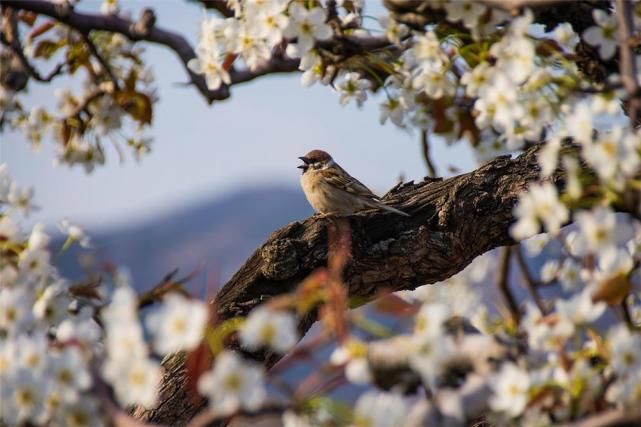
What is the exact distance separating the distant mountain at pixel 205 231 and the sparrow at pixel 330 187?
4424cm

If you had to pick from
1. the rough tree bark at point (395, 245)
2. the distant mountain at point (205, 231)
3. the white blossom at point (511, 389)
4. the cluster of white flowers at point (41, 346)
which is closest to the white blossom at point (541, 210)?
the white blossom at point (511, 389)

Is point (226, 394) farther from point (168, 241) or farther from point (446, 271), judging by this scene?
point (168, 241)

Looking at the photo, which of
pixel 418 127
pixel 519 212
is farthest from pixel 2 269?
pixel 418 127

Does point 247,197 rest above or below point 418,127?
below

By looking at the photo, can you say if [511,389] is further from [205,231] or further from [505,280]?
[205,231]

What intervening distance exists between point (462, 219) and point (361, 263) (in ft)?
1.69

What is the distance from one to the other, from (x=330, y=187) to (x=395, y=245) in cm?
166

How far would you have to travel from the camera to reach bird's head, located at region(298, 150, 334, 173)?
21.0ft

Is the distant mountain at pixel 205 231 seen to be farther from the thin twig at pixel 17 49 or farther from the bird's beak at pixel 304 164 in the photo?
the thin twig at pixel 17 49

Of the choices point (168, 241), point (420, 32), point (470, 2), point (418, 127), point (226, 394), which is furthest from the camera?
point (168, 241)

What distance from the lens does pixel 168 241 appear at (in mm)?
61969

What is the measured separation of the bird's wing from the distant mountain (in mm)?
44744

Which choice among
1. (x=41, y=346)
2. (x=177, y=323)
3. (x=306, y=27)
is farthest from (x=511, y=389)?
(x=306, y=27)

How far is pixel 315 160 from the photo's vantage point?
6.47m
